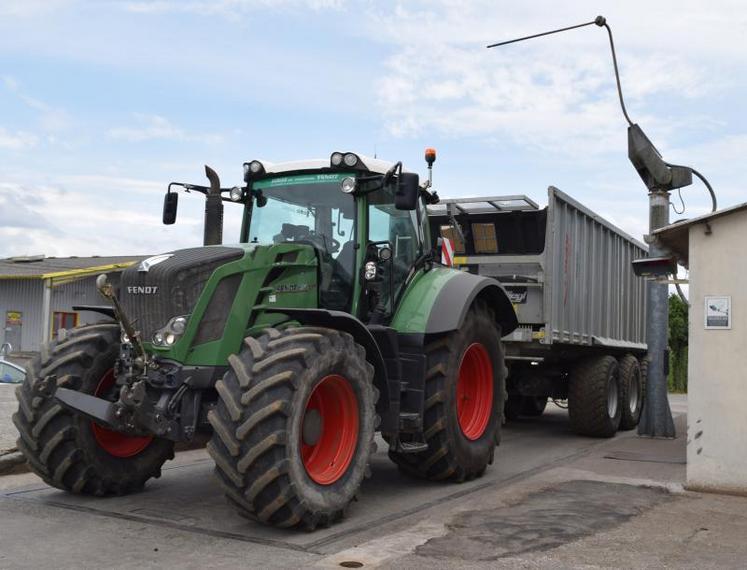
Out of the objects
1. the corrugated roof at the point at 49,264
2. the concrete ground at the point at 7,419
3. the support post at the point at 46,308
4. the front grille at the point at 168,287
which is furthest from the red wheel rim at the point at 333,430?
the corrugated roof at the point at 49,264

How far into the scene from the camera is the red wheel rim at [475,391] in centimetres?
779

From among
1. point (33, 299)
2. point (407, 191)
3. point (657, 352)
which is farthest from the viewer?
point (33, 299)

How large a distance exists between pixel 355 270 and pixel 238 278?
1.17 meters

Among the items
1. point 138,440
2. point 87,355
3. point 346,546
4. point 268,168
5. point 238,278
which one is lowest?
point 346,546

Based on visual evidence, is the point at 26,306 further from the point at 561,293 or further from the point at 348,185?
the point at 348,185

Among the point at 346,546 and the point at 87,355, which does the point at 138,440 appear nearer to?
the point at 87,355

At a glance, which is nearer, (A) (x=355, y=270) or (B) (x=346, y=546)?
(B) (x=346, y=546)

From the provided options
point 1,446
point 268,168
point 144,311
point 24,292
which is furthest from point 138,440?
point 24,292

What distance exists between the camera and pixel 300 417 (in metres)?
5.27

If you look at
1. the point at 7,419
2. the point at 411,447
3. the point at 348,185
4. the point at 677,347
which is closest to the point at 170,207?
the point at 348,185

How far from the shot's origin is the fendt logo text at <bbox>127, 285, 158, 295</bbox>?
5777 mm

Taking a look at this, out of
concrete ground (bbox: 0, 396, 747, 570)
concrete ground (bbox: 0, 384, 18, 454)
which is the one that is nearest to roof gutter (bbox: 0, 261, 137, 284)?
concrete ground (bbox: 0, 384, 18, 454)

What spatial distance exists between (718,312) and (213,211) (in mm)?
4471

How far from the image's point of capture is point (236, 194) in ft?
23.4
